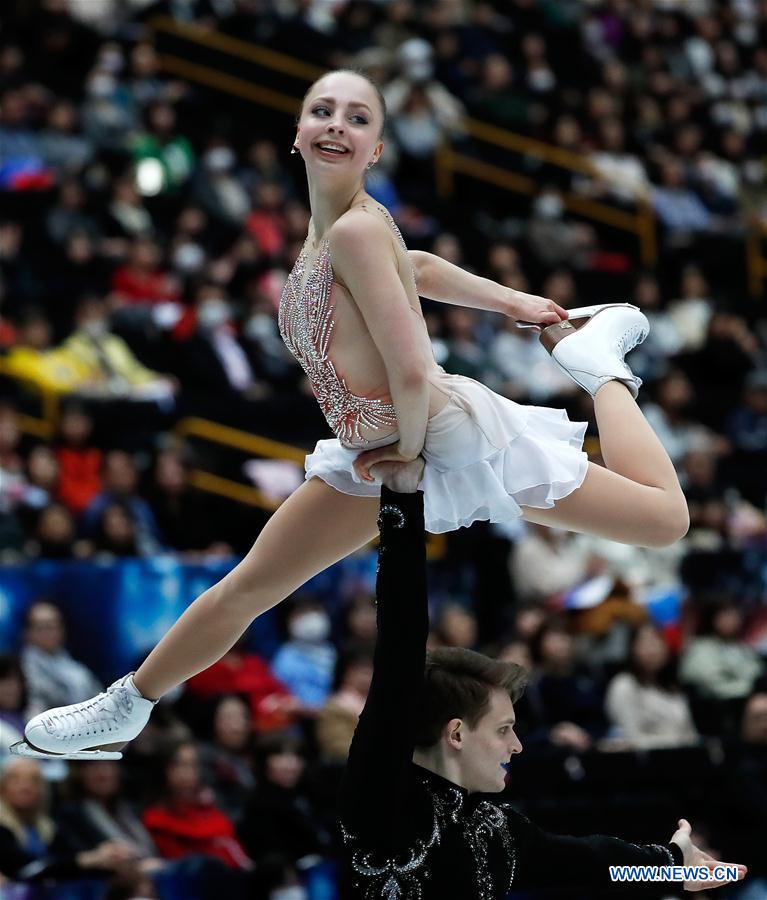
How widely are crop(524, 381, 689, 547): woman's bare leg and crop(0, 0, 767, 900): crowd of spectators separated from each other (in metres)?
2.30

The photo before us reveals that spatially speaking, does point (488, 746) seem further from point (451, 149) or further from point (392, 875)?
point (451, 149)

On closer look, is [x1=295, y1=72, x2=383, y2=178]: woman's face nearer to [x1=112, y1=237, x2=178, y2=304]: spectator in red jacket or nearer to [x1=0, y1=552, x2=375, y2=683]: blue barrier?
[x1=0, y1=552, x2=375, y2=683]: blue barrier

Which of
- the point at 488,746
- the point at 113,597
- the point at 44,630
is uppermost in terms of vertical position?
the point at 488,746

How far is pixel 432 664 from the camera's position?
3.24 m

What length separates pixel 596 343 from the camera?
12.8 ft

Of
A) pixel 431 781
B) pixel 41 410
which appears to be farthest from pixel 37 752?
pixel 41 410

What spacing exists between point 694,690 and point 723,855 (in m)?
1.90

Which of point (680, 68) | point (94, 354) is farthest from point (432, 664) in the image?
point (680, 68)

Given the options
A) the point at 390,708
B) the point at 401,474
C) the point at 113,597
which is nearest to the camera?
the point at 390,708

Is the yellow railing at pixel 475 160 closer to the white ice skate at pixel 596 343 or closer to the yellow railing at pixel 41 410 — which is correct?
the yellow railing at pixel 41 410

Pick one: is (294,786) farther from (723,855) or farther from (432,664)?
(432,664)

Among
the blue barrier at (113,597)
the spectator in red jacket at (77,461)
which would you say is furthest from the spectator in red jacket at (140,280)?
the blue barrier at (113,597)

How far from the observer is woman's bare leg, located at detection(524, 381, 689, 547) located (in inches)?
138

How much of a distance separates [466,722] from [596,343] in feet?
3.82
